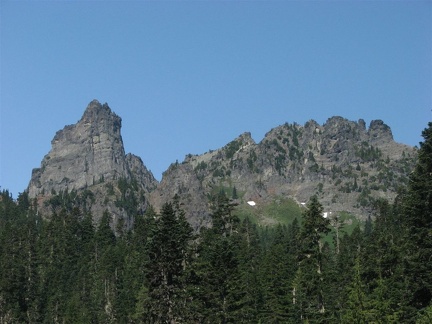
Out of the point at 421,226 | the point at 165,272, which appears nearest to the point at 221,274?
the point at 165,272

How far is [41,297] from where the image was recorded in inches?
4835

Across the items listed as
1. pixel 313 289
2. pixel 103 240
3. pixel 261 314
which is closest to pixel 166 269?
pixel 313 289

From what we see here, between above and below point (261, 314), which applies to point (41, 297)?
above

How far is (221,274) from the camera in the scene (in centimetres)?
6222

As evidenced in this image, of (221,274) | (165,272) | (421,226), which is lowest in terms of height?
(421,226)

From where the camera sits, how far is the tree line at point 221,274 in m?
49.0

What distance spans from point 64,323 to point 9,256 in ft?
74.8

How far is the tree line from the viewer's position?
49031mm

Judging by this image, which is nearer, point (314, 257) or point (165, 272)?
point (314, 257)

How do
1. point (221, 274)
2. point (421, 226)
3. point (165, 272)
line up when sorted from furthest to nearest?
point (221, 274) < point (165, 272) < point (421, 226)

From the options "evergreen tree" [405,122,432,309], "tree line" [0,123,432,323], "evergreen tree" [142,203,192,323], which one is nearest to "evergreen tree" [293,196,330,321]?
"tree line" [0,123,432,323]

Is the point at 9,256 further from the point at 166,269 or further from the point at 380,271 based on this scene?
the point at 380,271

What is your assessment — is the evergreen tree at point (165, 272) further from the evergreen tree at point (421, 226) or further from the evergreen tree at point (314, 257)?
the evergreen tree at point (421, 226)

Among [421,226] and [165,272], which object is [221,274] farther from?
[421,226]
